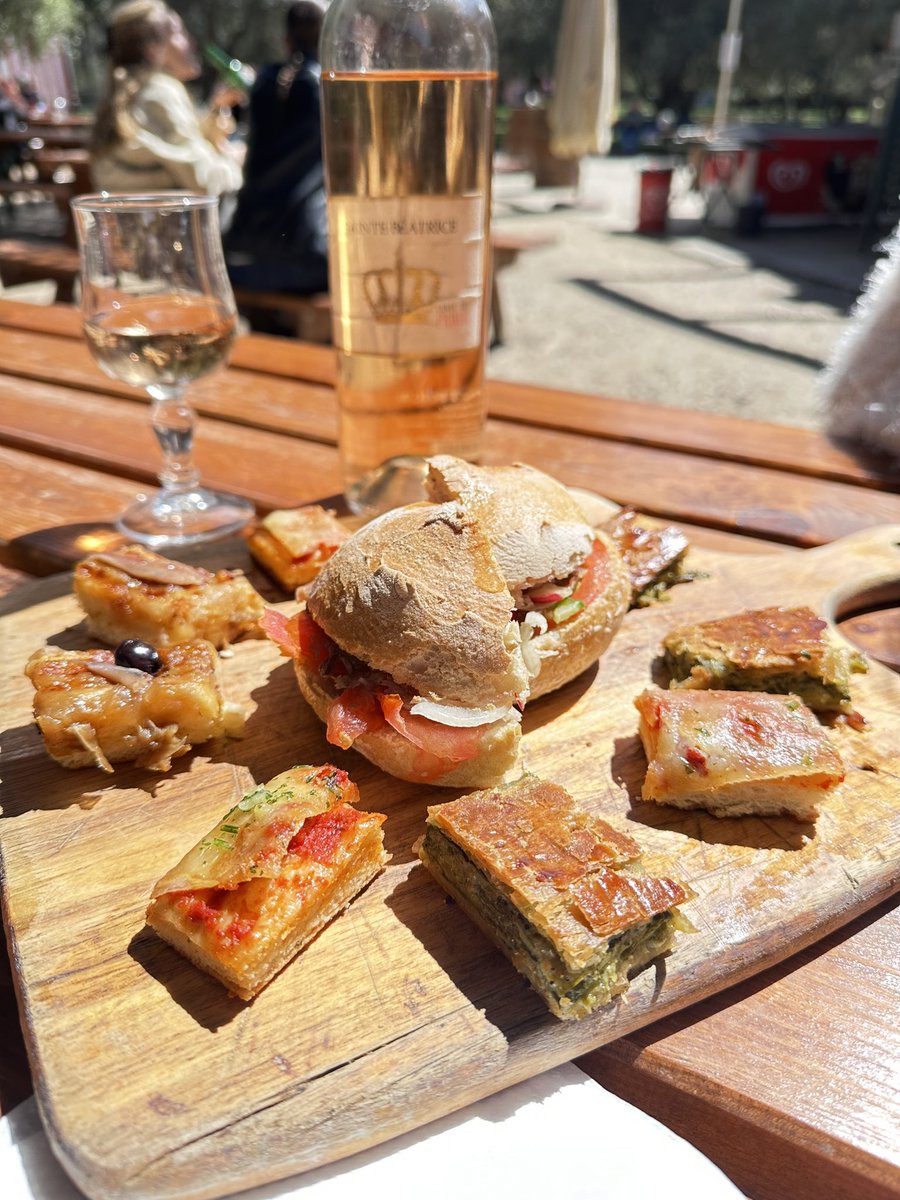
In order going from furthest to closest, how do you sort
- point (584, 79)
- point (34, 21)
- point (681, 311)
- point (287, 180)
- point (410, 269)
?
point (34, 21) < point (584, 79) < point (681, 311) < point (287, 180) < point (410, 269)

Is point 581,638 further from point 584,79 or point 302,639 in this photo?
point 584,79

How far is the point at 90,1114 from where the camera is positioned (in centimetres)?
106

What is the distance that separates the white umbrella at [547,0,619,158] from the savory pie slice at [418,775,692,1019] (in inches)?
568

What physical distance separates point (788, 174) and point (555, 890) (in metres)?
19.5

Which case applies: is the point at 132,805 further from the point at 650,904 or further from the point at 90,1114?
the point at 650,904

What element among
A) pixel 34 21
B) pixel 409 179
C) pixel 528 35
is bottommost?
pixel 409 179

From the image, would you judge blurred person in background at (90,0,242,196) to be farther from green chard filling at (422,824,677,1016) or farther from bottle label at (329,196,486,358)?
green chard filling at (422,824,677,1016)

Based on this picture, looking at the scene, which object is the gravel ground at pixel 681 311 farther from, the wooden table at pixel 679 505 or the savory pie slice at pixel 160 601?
the savory pie slice at pixel 160 601

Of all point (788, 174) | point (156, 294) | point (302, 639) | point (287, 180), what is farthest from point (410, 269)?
point (788, 174)

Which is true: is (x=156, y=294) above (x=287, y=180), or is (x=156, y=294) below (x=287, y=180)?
below

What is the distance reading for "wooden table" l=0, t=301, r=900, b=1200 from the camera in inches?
44.4

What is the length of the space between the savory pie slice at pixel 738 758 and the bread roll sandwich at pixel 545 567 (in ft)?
0.73

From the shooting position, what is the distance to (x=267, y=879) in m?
1.25

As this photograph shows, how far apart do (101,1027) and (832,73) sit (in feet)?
150
